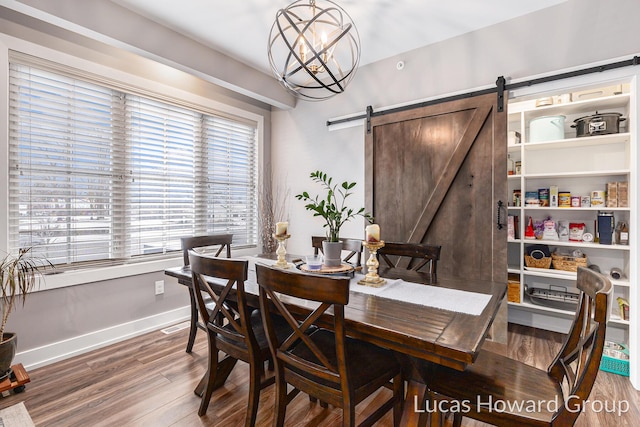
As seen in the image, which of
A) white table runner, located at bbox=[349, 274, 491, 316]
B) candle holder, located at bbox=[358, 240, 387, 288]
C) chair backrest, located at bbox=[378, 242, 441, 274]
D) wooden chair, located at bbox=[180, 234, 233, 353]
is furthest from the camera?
wooden chair, located at bbox=[180, 234, 233, 353]

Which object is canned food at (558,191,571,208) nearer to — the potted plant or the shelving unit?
the shelving unit

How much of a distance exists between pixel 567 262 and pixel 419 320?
8.78ft

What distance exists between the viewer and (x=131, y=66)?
287cm

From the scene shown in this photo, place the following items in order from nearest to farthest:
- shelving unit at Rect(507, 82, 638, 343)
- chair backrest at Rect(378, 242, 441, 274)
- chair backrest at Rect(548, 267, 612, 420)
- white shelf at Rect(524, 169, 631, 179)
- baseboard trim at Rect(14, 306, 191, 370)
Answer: chair backrest at Rect(548, 267, 612, 420), chair backrest at Rect(378, 242, 441, 274), baseboard trim at Rect(14, 306, 191, 370), white shelf at Rect(524, 169, 631, 179), shelving unit at Rect(507, 82, 638, 343)

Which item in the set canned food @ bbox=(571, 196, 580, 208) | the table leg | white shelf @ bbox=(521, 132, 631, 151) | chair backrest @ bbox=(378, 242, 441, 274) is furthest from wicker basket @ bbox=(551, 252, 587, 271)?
the table leg

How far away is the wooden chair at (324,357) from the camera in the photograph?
1.19 meters

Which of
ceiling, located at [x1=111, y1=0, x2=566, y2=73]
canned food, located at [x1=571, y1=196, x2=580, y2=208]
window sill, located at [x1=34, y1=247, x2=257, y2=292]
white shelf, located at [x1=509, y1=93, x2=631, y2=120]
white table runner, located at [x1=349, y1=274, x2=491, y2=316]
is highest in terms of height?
ceiling, located at [x1=111, y1=0, x2=566, y2=73]

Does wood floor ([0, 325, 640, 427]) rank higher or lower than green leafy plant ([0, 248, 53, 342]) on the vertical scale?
lower

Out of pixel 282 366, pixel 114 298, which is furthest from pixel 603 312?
pixel 114 298

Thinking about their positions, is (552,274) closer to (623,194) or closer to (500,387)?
(623,194)

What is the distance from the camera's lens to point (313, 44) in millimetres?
2410

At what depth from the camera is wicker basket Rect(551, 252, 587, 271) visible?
296 cm

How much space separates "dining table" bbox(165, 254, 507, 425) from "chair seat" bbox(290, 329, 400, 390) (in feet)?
0.39

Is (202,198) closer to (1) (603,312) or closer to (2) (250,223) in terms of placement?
(2) (250,223)
